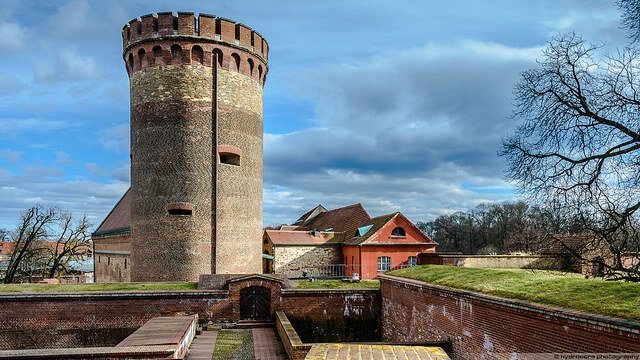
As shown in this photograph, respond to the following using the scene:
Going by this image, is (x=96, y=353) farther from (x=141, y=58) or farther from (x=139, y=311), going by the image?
(x=141, y=58)

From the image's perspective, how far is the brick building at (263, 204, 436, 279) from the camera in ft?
86.0

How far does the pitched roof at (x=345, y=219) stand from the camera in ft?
96.8

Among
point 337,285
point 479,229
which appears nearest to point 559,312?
point 337,285

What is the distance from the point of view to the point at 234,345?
44.0ft

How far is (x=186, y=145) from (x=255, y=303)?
270 inches

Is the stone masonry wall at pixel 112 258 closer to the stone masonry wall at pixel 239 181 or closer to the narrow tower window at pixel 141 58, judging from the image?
the stone masonry wall at pixel 239 181

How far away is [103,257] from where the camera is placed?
31.0m

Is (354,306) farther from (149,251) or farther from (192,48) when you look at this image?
(192,48)

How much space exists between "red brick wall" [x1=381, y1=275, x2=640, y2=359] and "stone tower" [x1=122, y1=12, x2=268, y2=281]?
8031 mm

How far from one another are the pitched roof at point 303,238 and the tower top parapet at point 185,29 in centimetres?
1262

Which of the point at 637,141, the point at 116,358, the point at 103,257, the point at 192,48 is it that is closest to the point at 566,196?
the point at 637,141

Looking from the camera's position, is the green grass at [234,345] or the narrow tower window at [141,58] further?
the narrow tower window at [141,58]

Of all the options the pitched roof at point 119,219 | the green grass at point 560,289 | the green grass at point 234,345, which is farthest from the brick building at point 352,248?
the green grass at point 560,289

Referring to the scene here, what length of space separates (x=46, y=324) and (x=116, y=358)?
7015 mm
